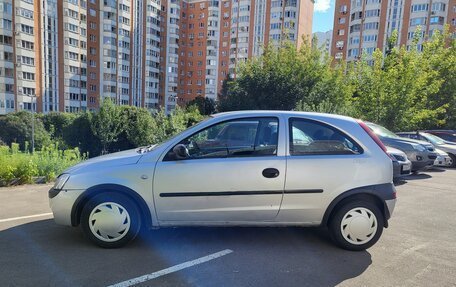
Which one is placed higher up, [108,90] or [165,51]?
[165,51]

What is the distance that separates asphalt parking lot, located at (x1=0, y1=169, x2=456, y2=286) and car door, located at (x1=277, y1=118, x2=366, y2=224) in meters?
0.55

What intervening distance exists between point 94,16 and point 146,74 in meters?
17.0

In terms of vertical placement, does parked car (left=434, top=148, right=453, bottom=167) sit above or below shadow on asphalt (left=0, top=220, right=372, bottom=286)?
above

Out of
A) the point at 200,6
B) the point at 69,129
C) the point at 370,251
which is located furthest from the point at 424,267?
the point at 200,6

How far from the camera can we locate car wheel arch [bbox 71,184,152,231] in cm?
410

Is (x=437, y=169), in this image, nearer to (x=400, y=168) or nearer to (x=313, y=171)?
(x=400, y=168)

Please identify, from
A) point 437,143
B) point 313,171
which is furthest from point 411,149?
point 313,171

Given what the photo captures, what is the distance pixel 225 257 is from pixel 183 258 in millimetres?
493

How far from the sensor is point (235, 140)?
170 inches

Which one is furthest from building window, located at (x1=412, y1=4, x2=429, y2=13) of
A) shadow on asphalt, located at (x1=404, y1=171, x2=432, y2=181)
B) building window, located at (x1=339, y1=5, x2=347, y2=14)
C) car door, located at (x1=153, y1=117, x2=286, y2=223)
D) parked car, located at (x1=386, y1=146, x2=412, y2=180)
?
car door, located at (x1=153, y1=117, x2=286, y2=223)

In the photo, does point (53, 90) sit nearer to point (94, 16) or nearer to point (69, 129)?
point (94, 16)

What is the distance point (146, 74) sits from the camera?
82.1 m

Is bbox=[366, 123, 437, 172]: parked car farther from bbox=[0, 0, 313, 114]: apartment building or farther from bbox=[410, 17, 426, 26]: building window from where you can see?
bbox=[410, 17, 426, 26]: building window

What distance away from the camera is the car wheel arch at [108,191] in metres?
4.10
